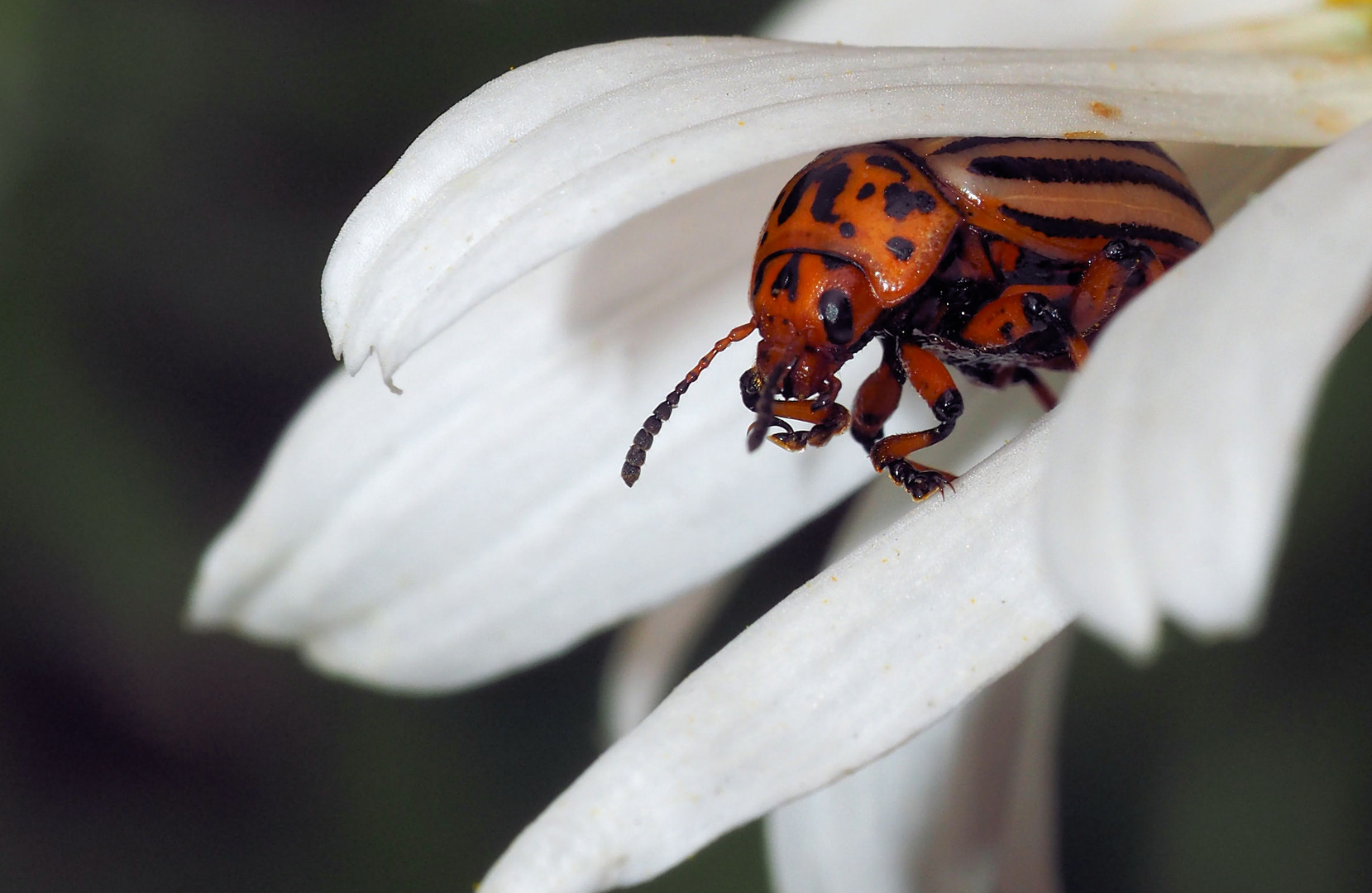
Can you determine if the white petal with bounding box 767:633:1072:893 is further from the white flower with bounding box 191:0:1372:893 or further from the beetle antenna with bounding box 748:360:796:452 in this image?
the beetle antenna with bounding box 748:360:796:452

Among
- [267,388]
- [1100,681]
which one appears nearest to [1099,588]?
[1100,681]

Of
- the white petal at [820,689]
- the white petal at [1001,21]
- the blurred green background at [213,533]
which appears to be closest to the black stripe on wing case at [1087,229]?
the white petal at [820,689]

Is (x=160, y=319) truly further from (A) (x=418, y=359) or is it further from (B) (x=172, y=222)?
(A) (x=418, y=359)

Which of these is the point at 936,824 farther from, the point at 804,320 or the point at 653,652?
the point at 804,320

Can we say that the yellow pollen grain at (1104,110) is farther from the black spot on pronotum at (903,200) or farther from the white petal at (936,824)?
the white petal at (936,824)

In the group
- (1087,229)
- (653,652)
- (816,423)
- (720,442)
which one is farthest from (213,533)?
(1087,229)

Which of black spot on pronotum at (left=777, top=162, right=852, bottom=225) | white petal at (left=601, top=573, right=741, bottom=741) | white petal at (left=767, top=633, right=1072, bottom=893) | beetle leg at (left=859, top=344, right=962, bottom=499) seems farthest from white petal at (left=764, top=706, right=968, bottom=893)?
black spot on pronotum at (left=777, top=162, right=852, bottom=225)

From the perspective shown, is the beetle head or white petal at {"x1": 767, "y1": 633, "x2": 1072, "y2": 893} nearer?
the beetle head
